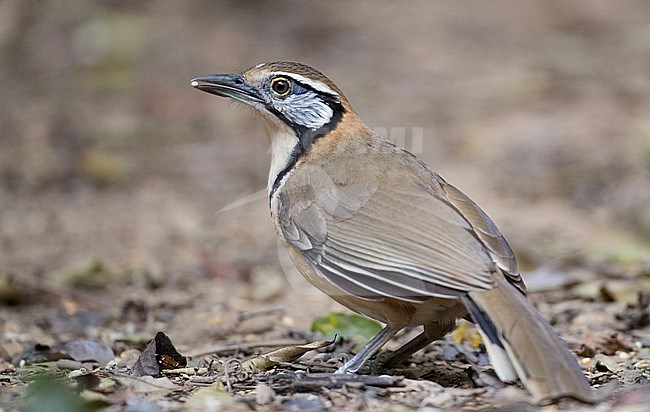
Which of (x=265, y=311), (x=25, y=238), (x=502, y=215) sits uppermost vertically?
(x=25, y=238)

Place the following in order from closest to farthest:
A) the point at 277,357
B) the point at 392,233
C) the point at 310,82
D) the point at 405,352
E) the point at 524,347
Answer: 1. the point at 524,347
2. the point at 392,233
3. the point at 277,357
4. the point at 405,352
5. the point at 310,82

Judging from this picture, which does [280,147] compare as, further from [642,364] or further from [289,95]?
[642,364]

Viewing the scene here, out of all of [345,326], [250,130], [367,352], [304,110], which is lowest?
[367,352]

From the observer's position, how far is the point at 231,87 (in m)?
5.05

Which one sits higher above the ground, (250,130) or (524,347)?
(250,130)

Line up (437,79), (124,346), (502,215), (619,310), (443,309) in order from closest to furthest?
(443,309), (124,346), (619,310), (502,215), (437,79)

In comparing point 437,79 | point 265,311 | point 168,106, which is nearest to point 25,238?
point 265,311

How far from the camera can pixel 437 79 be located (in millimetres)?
12430

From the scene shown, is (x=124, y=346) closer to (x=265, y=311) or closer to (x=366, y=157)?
(x=265, y=311)

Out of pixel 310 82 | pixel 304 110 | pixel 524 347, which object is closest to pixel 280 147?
pixel 304 110

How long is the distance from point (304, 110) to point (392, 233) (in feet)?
3.72

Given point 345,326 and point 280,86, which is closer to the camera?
point 280,86

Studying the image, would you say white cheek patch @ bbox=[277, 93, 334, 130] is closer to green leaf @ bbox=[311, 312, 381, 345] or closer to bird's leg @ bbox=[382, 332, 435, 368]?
green leaf @ bbox=[311, 312, 381, 345]

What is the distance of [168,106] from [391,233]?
25.0 ft
